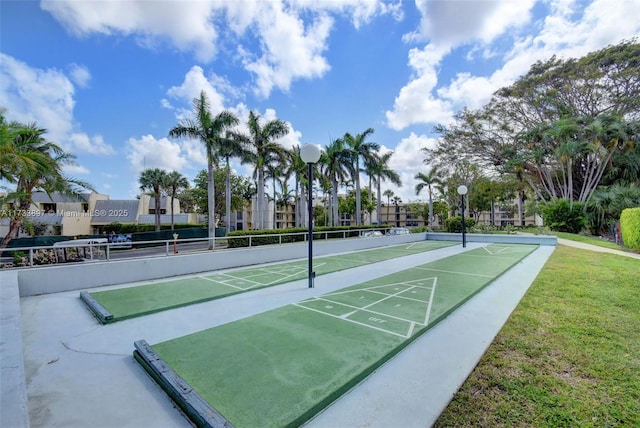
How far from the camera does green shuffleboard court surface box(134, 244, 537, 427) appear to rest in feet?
8.18

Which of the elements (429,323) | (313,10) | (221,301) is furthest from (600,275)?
(313,10)

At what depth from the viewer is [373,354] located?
330 cm

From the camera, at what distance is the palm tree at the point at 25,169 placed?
7.14 metres

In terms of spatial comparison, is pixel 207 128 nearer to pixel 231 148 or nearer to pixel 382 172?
pixel 231 148

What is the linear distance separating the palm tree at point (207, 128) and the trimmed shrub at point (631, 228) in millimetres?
19841

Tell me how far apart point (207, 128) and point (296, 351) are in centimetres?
1576

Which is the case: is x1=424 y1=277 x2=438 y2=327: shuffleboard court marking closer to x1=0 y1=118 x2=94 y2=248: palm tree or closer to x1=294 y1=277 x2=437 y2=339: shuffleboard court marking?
x1=294 y1=277 x2=437 y2=339: shuffleboard court marking

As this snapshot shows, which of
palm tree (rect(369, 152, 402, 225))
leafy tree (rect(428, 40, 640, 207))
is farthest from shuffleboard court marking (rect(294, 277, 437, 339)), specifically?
leafy tree (rect(428, 40, 640, 207))

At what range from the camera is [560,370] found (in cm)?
292

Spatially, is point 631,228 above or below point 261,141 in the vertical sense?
below

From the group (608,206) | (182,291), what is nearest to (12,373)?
(182,291)

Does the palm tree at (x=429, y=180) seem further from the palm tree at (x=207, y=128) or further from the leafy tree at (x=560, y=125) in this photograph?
the palm tree at (x=207, y=128)

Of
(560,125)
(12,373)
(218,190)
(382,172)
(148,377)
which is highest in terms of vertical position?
(560,125)

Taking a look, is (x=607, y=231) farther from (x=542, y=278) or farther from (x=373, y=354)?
(x=373, y=354)
